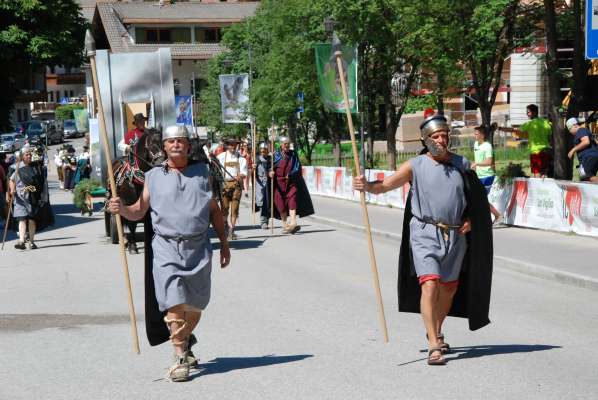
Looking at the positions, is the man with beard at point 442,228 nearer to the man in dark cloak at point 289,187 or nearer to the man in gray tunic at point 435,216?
the man in gray tunic at point 435,216

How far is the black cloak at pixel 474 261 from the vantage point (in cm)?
785

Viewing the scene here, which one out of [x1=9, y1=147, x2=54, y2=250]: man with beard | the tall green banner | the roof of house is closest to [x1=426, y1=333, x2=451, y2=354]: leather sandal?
[x1=9, y1=147, x2=54, y2=250]: man with beard

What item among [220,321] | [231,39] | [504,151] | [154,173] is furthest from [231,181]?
[231,39]

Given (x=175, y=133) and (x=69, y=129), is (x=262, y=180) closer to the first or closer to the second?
(x=175, y=133)

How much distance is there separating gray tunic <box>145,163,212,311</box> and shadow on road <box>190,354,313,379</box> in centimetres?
62

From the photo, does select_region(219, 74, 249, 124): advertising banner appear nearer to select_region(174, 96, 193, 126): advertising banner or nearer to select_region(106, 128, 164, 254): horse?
select_region(174, 96, 193, 126): advertising banner

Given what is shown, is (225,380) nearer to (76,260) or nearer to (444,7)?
(76,260)

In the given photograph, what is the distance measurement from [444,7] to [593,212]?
30.8 feet

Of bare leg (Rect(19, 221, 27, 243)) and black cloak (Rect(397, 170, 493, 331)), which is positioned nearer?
black cloak (Rect(397, 170, 493, 331))

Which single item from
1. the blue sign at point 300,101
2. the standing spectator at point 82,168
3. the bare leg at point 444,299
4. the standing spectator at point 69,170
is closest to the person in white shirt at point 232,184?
the bare leg at point 444,299

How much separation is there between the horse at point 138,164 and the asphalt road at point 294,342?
159cm

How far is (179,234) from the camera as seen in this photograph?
734cm

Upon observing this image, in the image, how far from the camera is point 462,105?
236ft

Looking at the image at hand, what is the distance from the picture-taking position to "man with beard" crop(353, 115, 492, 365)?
25.3 ft
